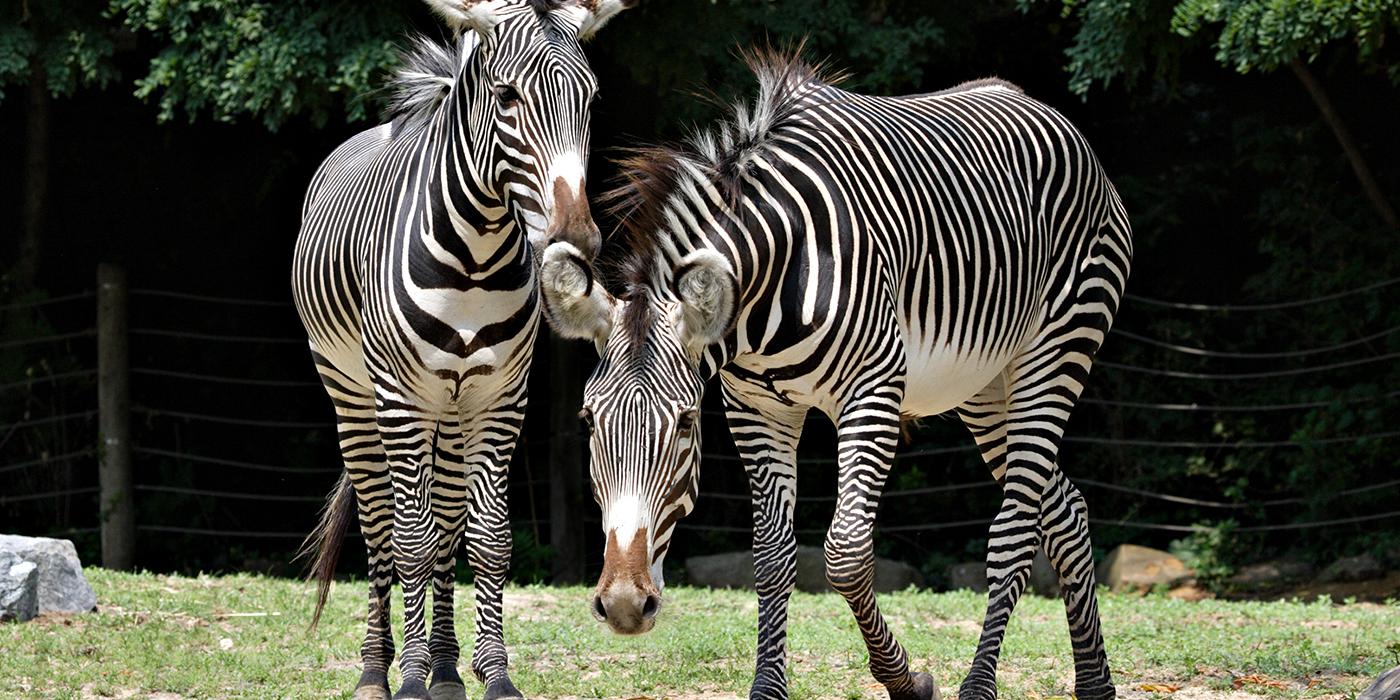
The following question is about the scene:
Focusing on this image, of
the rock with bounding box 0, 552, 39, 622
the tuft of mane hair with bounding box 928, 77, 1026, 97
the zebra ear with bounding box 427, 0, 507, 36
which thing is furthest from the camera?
the rock with bounding box 0, 552, 39, 622

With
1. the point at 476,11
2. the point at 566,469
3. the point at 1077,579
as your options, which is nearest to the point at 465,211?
the point at 476,11

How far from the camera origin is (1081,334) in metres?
5.38

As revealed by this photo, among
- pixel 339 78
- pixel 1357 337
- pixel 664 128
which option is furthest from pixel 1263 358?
pixel 339 78

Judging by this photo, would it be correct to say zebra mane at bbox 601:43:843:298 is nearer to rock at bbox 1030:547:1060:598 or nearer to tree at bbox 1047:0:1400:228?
tree at bbox 1047:0:1400:228

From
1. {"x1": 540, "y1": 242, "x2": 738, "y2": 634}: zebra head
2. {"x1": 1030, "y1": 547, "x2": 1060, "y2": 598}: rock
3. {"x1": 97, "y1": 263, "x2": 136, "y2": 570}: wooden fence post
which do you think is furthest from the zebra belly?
{"x1": 97, "y1": 263, "x2": 136, "y2": 570}: wooden fence post

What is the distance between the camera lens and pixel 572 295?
3.97 metres

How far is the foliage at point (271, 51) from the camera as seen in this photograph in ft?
26.7

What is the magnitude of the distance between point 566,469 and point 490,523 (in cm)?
545

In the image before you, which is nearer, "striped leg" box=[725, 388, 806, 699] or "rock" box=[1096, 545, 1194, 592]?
"striped leg" box=[725, 388, 806, 699]

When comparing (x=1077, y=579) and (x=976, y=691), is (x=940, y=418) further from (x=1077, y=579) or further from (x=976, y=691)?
(x=976, y=691)

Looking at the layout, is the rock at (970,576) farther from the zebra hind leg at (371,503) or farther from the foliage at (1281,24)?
the zebra hind leg at (371,503)

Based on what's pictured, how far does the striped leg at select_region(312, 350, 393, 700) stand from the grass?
289 mm

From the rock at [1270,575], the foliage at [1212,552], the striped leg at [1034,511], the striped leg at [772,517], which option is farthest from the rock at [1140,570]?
the striped leg at [772,517]

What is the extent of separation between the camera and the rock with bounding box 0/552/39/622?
6512 millimetres
